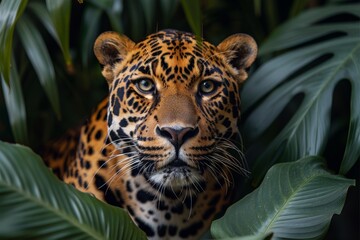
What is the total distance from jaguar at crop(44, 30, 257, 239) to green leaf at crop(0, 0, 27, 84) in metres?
0.21

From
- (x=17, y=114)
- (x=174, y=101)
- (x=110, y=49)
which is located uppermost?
(x=110, y=49)

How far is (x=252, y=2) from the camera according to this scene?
109 inches

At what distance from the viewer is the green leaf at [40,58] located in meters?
2.18

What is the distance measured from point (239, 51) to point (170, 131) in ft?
1.02

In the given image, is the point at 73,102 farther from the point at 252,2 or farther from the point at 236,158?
the point at 236,158

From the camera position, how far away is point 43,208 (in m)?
1.65

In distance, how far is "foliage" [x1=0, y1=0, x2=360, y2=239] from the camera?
1694 millimetres

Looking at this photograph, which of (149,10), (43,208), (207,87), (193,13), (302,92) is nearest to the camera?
(43,208)

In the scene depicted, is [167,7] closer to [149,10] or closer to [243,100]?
[149,10]

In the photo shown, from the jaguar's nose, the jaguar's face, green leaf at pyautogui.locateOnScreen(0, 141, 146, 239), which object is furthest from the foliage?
the jaguar's nose

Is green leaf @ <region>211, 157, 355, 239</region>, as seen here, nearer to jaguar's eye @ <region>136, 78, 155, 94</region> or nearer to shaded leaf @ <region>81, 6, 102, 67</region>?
jaguar's eye @ <region>136, 78, 155, 94</region>

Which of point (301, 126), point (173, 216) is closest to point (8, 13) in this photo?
point (173, 216)

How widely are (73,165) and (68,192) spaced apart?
1.79ft

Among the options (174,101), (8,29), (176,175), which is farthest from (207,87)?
(8,29)
